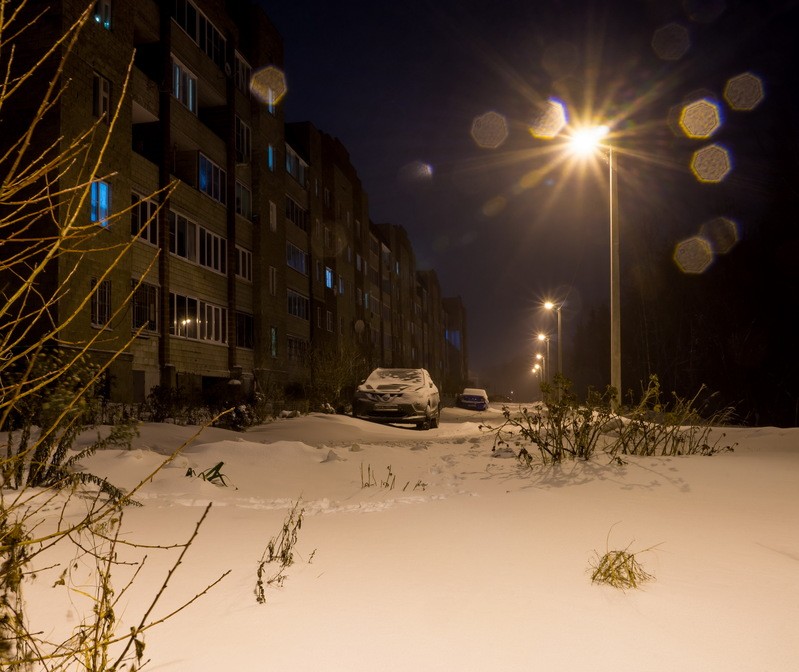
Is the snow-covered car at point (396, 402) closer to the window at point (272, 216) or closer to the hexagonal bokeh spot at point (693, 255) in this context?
the window at point (272, 216)

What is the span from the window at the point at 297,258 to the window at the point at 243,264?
463 centimetres

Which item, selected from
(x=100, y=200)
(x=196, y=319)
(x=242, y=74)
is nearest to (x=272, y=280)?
(x=196, y=319)

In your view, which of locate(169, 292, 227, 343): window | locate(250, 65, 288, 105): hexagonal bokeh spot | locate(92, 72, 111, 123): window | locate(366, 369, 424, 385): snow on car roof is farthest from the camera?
locate(250, 65, 288, 105): hexagonal bokeh spot

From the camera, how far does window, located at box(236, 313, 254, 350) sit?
25047 mm

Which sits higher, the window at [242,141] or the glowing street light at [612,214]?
the window at [242,141]

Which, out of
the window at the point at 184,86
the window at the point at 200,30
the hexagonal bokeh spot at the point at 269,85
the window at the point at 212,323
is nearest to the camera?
the window at the point at 184,86

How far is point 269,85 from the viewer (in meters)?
28.9

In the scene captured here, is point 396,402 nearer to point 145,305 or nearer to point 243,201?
point 145,305

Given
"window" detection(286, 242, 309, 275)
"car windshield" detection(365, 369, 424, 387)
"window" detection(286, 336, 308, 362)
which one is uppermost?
"window" detection(286, 242, 309, 275)

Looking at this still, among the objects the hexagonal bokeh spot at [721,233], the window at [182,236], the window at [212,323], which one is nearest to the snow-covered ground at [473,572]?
the window at [182,236]

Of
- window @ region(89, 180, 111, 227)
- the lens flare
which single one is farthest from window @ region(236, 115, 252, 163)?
the lens flare

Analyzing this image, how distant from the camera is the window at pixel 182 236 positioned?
2036 cm

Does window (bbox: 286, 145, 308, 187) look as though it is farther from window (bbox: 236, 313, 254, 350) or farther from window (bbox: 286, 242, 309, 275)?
window (bbox: 236, 313, 254, 350)

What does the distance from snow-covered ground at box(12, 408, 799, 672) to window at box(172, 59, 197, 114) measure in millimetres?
17460
